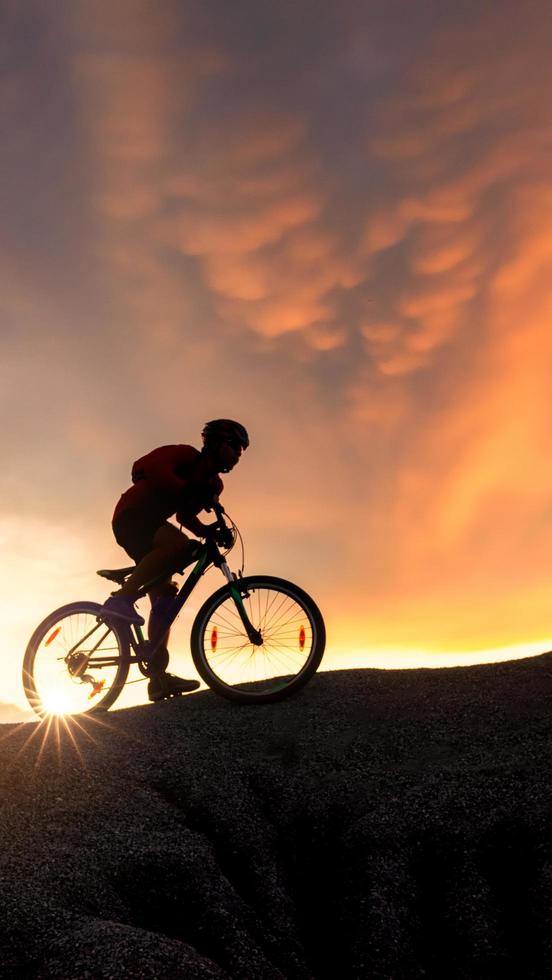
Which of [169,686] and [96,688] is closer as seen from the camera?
[169,686]

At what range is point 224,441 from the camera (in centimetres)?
714

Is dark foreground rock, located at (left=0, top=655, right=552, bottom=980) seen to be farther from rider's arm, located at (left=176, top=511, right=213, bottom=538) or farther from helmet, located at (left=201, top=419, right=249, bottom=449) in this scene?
helmet, located at (left=201, top=419, right=249, bottom=449)

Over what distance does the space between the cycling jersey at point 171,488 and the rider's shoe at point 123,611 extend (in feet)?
2.71

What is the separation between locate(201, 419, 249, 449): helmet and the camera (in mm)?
7145

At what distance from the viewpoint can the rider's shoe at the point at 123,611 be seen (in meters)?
7.17

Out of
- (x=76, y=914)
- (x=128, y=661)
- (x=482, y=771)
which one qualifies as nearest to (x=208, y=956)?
(x=76, y=914)

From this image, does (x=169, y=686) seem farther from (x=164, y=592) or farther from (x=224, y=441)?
(x=224, y=441)

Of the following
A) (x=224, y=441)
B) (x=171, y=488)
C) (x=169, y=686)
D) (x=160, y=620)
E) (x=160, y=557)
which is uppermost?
(x=224, y=441)

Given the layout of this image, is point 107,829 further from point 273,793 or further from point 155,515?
point 155,515

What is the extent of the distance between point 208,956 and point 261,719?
272cm

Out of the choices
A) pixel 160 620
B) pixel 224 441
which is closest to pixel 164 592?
pixel 160 620

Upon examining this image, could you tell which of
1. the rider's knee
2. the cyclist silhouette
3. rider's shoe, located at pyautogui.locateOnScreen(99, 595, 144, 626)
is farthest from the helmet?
rider's shoe, located at pyautogui.locateOnScreen(99, 595, 144, 626)

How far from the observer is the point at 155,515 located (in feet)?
23.5

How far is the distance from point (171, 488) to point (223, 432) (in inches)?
30.2
